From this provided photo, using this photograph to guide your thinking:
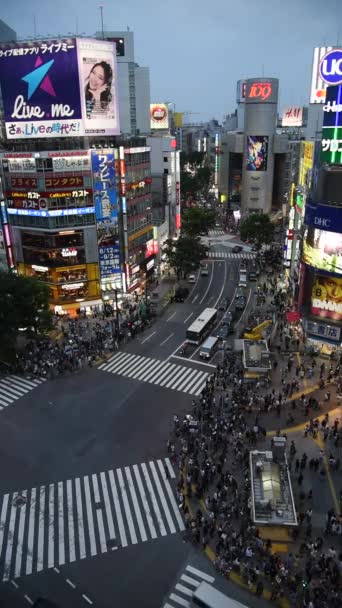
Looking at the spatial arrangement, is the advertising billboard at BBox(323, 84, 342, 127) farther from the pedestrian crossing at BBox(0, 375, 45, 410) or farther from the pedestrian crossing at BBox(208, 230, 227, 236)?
the pedestrian crossing at BBox(208, 230, 227, 236)

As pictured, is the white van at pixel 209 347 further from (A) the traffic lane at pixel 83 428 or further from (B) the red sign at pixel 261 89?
(B) the red sign at pixel 261 89

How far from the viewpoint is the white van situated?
160ft

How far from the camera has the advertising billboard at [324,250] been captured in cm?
4372

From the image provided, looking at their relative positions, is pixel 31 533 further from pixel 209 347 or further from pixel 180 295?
pixel 180 295

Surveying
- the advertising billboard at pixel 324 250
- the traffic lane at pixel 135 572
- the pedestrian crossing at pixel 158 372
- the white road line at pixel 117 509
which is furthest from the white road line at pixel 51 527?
the advertising billboard at pixel 324 250

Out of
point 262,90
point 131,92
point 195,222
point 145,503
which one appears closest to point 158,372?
point 145,503

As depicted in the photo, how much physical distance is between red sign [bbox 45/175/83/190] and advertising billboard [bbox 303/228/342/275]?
2831 centimetres

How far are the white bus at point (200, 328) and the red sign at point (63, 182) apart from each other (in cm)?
2253

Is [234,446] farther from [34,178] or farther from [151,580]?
[34,178]

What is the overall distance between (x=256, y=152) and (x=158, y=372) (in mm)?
75048

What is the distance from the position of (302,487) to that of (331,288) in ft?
71.5

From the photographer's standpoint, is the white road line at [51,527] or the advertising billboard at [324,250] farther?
the advertising billboard at [324,250]

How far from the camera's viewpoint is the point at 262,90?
330 feet

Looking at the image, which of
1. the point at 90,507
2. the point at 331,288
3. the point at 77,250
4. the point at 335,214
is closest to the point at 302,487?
the point at 90,507
